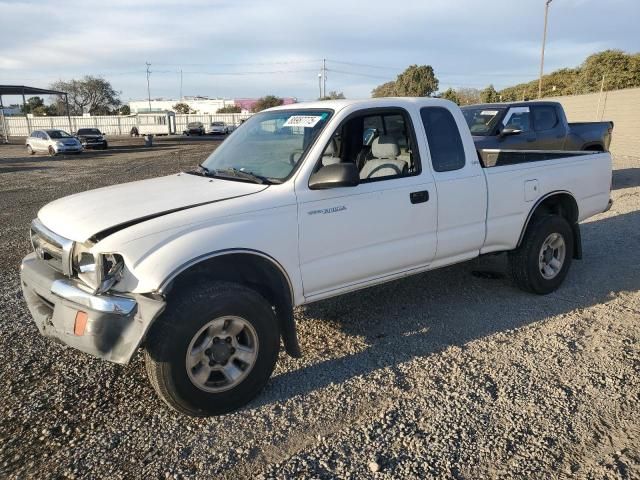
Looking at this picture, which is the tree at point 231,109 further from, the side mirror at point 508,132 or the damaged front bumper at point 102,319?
the damaged front bumper at point 102,319

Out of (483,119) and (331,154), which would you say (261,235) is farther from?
(483,119)

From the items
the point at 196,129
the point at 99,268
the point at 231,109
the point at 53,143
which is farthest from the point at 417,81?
the point at 99,268

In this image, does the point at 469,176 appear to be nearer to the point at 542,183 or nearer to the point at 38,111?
the point at 542,183

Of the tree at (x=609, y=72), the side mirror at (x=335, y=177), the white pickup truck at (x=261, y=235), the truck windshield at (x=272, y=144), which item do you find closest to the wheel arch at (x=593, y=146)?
the white pickup truck at (x=261, y=235)

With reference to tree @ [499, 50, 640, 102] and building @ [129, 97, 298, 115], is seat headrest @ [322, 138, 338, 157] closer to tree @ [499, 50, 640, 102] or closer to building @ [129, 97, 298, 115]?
tree @ [499, 50, 640, 102]

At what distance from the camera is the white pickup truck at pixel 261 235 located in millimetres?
2986

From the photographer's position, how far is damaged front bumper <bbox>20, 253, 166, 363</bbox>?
2.88 m

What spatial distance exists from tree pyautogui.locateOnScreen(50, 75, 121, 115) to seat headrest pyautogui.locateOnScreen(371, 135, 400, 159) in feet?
298

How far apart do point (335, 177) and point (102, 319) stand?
1.66m

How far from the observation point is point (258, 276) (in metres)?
3.54

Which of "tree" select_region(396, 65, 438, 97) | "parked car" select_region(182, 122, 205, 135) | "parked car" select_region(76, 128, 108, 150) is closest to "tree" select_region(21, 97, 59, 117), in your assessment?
"parked car" select_region(182, 122, 205, 135)

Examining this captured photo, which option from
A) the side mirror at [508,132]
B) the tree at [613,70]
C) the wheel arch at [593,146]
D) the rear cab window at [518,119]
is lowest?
the wheel arch at [593,146]

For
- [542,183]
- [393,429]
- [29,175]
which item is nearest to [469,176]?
[542,183]

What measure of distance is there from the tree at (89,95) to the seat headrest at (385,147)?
298 feet
